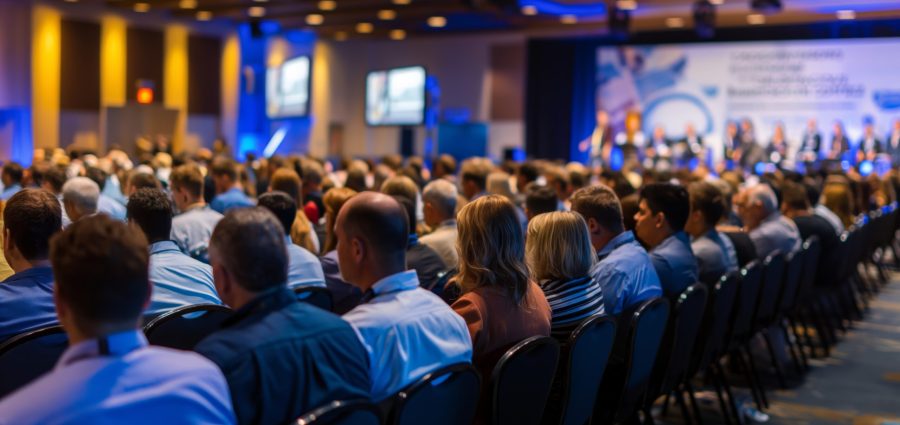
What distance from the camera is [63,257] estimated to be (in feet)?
5.05

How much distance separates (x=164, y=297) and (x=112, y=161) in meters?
7.23

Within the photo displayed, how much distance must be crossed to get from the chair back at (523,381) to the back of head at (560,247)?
626 millimetres

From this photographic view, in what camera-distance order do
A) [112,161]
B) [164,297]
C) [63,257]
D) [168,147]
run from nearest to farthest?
[63,257], [164,297], [112,161], [168,147]

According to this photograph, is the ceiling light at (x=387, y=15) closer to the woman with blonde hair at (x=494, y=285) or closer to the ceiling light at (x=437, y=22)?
the ceiling light at (x=437, y=22)

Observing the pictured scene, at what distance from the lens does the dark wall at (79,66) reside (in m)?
19.1

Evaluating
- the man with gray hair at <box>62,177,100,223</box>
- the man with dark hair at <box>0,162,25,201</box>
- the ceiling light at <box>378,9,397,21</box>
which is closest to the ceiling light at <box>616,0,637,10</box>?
the ceiling light at <box>378,9,397,21</box>

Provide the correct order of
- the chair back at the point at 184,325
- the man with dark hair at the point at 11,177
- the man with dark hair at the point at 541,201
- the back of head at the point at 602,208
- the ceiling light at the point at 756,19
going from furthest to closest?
the ceiling light at the point at 756,19 → the man with dark hair at the point at 11,177 → the man with dark hair at the point at 541,201 → the back of head at the point at 602,208 → the chair back at the point at 184,325

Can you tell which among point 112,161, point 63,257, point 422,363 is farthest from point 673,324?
point 112,161

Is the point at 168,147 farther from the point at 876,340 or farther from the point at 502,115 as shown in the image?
the point at 876,340

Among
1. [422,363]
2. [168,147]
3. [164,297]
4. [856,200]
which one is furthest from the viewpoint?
[168,147]

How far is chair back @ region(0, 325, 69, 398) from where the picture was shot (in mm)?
2395

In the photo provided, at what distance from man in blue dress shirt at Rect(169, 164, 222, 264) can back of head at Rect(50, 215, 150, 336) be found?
123 inches

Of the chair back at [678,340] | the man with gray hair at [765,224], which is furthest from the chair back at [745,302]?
the man with gray hair at [765,224]

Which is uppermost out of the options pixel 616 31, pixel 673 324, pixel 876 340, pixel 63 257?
pixel 616 31
